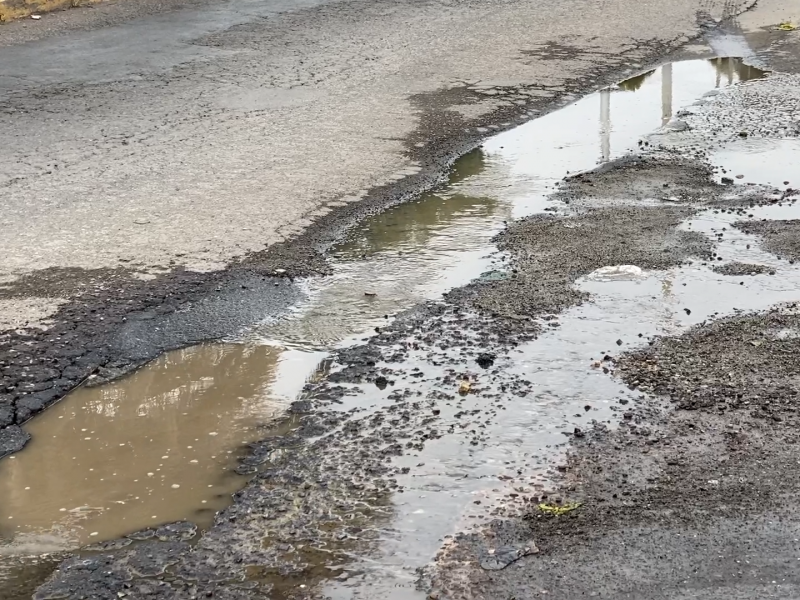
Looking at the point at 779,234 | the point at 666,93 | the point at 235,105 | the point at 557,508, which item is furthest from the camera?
the point at 666,93

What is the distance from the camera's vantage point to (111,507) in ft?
15.4

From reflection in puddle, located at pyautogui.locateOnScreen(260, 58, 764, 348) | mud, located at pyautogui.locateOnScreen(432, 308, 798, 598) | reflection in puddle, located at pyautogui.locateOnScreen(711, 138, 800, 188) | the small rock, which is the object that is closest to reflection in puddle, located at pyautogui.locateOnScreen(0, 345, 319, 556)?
reflection in puddle, located at pyautogui.locateOnScreen(260, 58, 764, 348)

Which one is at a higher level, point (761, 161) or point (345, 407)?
point (761, 161)

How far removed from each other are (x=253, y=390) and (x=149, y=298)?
4.41ft

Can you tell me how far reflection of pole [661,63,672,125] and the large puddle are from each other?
3.37 meters

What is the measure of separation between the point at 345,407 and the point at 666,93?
816 cm

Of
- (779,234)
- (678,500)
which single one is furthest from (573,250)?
(678,500)

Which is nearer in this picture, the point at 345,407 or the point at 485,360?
the point at 345,407

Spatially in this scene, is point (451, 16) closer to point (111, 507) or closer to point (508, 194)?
point (508, 194)

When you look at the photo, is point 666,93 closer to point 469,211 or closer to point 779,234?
point 469,211

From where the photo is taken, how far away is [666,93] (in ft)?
39.9

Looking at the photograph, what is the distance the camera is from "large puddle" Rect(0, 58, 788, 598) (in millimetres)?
4578

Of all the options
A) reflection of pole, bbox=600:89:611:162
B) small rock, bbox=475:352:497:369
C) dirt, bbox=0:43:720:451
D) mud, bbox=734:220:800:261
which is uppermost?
reflection of pole, bbox=600:89:611:162

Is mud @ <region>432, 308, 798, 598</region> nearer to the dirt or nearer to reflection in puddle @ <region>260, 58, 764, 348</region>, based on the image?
reflection in puddle @ <region>260, 58, 764, 348</region>
